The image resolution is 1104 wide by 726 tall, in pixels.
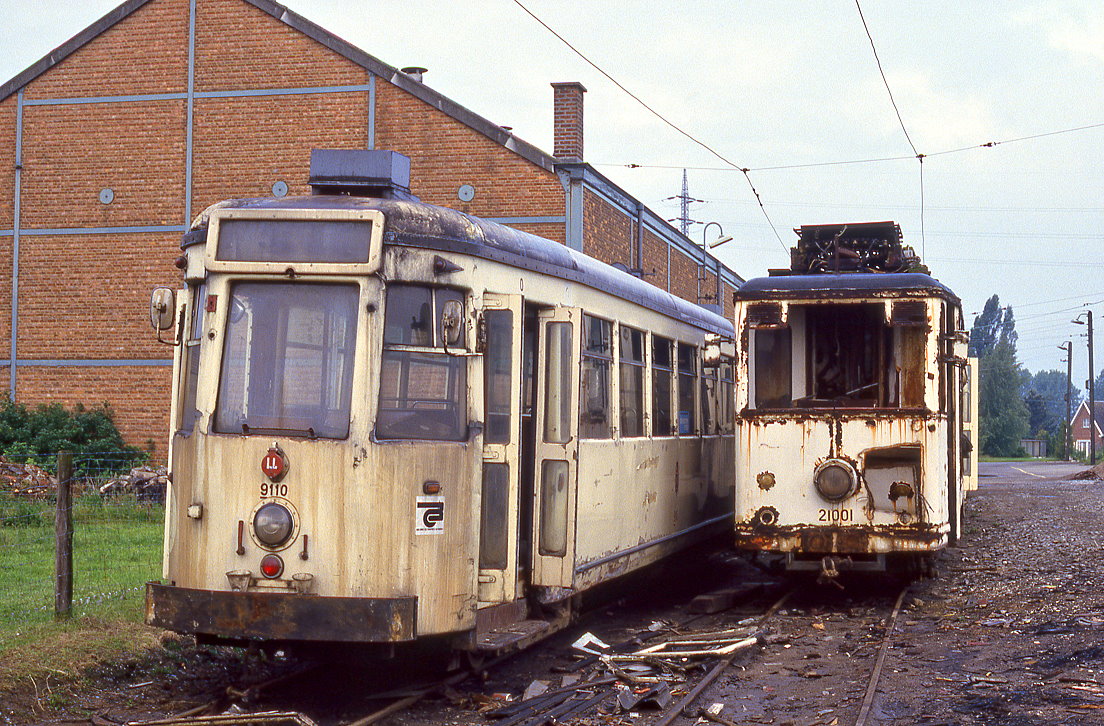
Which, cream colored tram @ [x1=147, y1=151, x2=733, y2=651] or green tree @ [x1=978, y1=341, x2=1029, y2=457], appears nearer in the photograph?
cream colored tram @ [x1=147, y1=151, x2=733, y2=651]

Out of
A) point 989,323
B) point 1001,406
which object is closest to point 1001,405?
point 1001,406

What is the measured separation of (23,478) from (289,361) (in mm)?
13389

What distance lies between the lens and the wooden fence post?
9.40 metres

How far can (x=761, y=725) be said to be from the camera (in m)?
7.31

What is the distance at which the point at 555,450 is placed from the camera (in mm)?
8664

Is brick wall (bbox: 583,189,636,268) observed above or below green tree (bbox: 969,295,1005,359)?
below

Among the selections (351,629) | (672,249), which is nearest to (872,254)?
(351,629)

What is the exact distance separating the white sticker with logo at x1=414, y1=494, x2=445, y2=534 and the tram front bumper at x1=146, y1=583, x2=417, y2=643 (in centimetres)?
40

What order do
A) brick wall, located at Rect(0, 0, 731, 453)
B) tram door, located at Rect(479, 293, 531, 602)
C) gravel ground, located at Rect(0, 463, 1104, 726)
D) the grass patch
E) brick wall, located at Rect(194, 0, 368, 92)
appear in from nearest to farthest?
gravel ground, located at Rect(0, 463, 1104, 726) → tram door, located at Rect(479, 293, 531, 602) → the grass patch → brick wall, located at Rect(0, 0, 731, 453) → brick wall, located at Rect(194, 0, 368, 92)

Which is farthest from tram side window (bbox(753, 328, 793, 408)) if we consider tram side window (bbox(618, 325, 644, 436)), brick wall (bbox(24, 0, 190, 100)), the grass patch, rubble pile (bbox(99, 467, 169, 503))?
brick wall (bbox(24, 0, 190, 100))

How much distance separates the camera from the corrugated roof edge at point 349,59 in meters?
22.8

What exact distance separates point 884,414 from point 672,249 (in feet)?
61.9

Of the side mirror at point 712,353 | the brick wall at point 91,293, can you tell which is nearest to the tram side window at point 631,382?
the side mirror at point 712,353

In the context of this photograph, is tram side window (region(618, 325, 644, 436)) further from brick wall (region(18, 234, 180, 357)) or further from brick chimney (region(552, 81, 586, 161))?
brick wall (region(18, 234, 180, 357))
